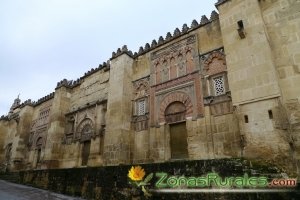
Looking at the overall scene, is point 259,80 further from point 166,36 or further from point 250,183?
point 166,36

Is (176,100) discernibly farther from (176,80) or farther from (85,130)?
(85,130)

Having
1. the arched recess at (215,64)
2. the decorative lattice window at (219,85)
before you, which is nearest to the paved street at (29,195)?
the decorative lattice window at (219,85)

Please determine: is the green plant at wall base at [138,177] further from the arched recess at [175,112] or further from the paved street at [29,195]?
the arched recess at [175,112]

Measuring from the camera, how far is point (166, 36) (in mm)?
10406

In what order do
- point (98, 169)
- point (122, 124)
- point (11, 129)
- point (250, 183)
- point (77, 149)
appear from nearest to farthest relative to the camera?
point (250, 183) → point (98, 169) → point (122, 124) → point (77, 149) → point (11, 129)

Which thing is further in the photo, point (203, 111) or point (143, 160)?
point (143, 160)

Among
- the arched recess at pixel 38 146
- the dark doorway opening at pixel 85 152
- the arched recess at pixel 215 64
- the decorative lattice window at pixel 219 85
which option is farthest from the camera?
the arched recess at pixel 38 146

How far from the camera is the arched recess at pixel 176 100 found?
28.3ft

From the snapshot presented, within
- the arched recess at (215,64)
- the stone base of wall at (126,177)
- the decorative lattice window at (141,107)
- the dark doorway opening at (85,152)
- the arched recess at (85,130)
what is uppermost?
the arched recess at (215,64)

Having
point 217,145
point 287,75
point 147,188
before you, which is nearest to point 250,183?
point 147,188

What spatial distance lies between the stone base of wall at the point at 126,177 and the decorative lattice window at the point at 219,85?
3362mm

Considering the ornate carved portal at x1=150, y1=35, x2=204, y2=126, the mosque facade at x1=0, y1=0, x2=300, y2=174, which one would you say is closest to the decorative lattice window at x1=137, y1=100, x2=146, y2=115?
the mosque facade at x1=0, y1=0, x2=300, y2=174

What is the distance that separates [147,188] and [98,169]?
8.02 feet

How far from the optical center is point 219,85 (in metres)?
8.15
